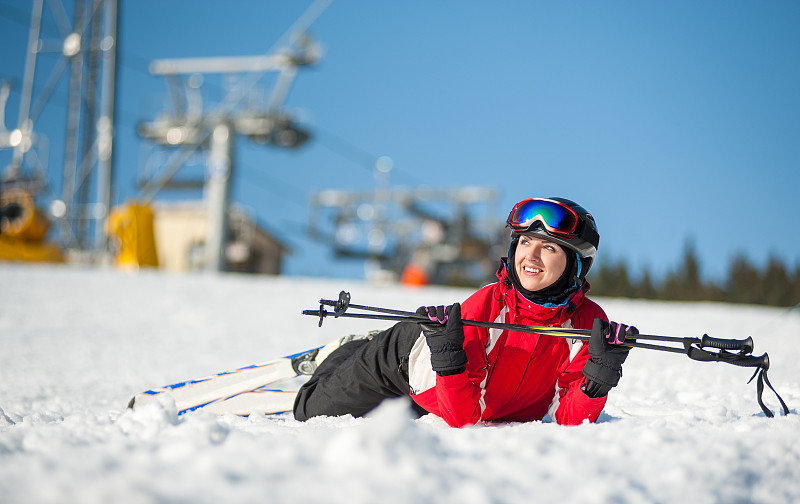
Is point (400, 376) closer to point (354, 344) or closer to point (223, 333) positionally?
point (354, 344)

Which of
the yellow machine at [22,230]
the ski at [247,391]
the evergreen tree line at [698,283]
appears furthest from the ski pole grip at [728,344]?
the evergreen tree line at [698,283]

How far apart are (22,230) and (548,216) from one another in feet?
47.5

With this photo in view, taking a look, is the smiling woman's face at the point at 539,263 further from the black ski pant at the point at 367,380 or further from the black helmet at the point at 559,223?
the black ski pant at the point at 367,380

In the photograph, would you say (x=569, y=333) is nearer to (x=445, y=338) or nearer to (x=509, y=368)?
(x=509, y=368)

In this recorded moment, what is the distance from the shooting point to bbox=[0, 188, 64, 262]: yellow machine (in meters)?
13.9

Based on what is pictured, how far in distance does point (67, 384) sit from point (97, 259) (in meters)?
11.8

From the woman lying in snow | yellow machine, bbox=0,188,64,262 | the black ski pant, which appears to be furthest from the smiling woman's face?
yellow machine, bbox=0,188,64,262

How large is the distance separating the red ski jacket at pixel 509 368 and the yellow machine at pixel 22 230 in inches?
553

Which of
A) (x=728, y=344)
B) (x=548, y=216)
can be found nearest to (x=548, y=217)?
(x=548, y=216)

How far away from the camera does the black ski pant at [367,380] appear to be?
280 cm

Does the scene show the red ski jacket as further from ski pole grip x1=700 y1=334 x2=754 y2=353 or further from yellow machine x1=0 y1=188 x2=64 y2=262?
yellow machine x1=0 y1=188 x2=64 y2=262

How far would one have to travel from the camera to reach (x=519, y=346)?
8.47 ft

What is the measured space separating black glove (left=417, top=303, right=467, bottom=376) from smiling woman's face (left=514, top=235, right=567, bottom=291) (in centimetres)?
39

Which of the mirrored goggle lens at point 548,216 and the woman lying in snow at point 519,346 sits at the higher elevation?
the mirrored goggle lens at point 548,216
